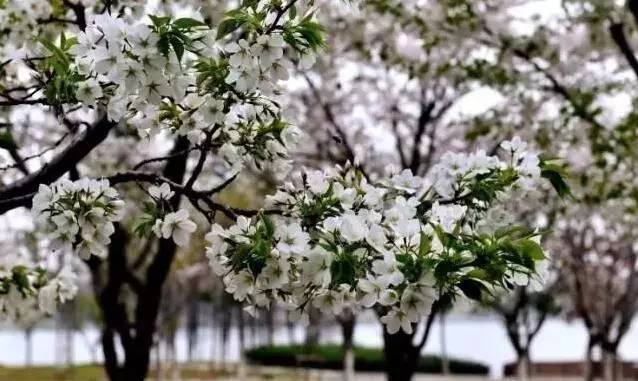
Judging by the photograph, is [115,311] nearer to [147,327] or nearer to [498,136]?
[147,327]

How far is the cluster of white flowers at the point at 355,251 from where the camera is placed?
2.28 meters

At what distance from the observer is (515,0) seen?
906 cm

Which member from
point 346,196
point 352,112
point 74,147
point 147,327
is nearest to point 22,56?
point 74,147

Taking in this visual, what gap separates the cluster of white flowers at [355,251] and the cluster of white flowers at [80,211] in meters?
0.35

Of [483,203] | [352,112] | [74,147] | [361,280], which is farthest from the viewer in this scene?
[352,112]

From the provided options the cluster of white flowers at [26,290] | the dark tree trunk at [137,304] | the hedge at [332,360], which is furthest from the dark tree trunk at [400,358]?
the hedge at [332,360]

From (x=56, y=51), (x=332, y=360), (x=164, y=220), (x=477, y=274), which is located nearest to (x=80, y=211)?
(x=164, y=220)

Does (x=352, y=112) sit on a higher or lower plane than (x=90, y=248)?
higher

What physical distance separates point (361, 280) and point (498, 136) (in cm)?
614

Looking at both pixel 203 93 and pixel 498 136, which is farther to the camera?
pixel 498 136

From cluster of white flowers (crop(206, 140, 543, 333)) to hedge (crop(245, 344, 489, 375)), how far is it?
23675 mm

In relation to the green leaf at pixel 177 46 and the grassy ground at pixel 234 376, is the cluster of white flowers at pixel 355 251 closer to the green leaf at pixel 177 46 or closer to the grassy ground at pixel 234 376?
the green leaf at pixel 177 46

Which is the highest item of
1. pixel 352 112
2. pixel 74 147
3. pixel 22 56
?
pixel 352 112

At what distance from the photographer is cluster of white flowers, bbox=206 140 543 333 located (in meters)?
2.28
